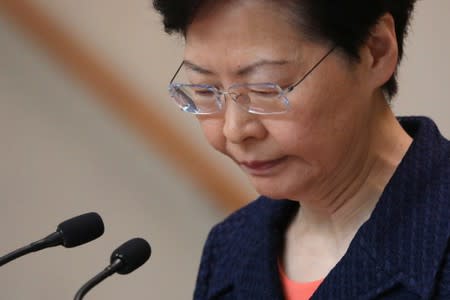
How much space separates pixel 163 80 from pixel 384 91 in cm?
112

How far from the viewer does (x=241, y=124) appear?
1027 millimetres

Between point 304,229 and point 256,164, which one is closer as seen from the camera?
point 256,164

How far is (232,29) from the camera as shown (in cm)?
99

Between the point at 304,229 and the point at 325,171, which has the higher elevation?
the point at 325,171

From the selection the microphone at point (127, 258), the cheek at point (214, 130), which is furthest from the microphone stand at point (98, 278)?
the cheek at point (214, 130)

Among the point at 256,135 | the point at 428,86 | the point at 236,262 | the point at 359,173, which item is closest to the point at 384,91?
the point at 359,173

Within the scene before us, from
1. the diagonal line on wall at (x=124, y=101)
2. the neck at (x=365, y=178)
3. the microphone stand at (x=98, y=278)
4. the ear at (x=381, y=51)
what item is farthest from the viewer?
the diagonal line on wall at (x=124, y=101)

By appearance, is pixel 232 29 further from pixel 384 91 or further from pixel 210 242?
pixel 210 242

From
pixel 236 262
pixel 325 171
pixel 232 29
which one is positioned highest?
pixel 232 29

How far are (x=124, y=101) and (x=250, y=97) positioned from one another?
3.90ft

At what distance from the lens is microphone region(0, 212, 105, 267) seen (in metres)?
0.95

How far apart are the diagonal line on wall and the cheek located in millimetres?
1084

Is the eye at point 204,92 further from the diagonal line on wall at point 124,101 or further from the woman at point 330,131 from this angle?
the diagonal line on wall at point 124,101

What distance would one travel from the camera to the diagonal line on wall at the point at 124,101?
2.07m
